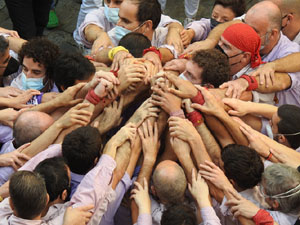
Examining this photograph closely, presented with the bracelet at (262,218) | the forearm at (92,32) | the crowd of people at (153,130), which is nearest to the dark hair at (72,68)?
the crowd of people at (153,130)

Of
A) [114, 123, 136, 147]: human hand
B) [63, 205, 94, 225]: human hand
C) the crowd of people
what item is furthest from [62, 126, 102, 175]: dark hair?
[63, 205, 94, 225]: human hand

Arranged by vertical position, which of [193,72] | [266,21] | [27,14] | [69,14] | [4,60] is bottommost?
[69,14]

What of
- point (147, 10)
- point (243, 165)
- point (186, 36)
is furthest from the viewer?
point (186, 36)

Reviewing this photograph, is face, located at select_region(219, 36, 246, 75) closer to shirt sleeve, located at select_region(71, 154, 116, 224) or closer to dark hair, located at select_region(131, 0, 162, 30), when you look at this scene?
dark hair, located at select_region(131, 0, 162, 30)

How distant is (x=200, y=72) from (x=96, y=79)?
0.84 meters

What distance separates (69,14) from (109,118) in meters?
4.48

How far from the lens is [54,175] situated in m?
2.48

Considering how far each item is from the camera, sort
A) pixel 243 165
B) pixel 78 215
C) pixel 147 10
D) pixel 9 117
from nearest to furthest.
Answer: pixel 78 215 → pixel 243 165 → pixel 9 117 → pixel 147 10

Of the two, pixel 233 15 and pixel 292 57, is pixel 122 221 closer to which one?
pixel 292 57

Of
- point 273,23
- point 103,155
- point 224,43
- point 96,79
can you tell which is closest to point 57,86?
point 96,79

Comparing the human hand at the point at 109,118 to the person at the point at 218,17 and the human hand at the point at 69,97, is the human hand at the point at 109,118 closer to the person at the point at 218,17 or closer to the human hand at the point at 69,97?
the human hand at the point at 69,97

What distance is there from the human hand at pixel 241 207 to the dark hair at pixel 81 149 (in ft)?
3.19

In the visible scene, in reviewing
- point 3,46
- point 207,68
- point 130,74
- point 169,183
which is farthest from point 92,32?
point 169,183

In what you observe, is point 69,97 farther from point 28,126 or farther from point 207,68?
point 207,68
